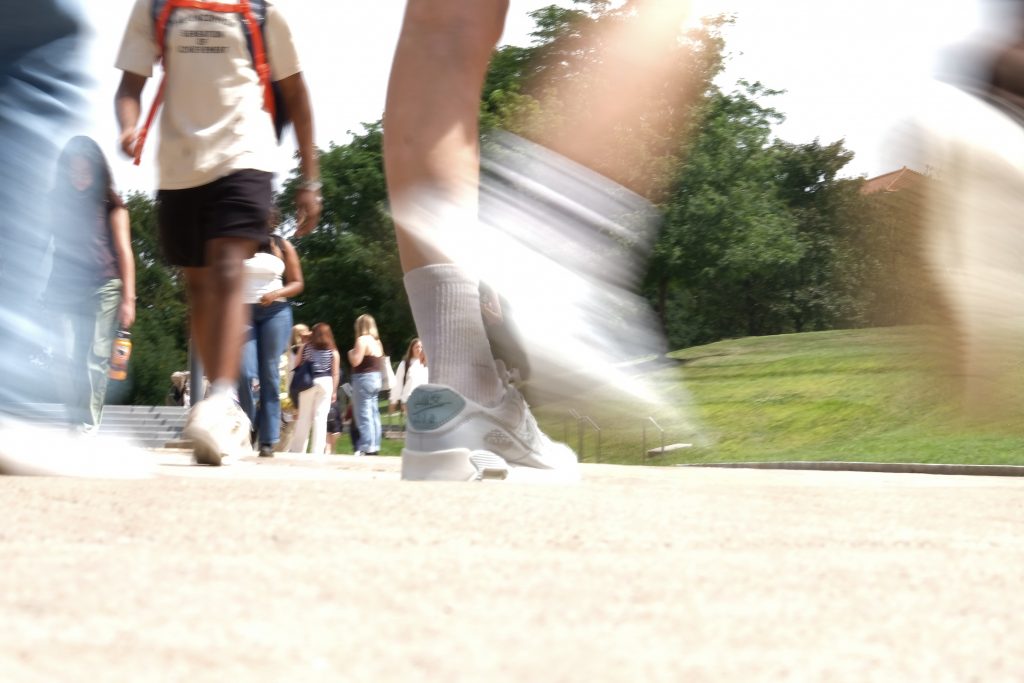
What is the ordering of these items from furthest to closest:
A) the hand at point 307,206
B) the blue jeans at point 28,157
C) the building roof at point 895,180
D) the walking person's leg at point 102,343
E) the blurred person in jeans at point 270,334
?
the blurred person in jeans at point 270,334 < the walking person's leg at point 102,343 < the hand at point 307,206 < the blue jeans at point 28,157 < the building roof at point 895,180

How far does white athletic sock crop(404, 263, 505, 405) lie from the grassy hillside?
0.16 meters

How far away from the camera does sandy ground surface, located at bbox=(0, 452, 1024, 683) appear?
1204 mm

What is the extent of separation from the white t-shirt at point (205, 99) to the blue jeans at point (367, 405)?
738 centimetres

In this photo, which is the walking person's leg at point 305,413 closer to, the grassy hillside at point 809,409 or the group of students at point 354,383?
the group of students at point 354,383

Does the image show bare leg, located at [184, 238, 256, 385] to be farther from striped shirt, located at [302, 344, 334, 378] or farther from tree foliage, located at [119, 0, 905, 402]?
striped shirt, located at [302, 344, 334, 378]

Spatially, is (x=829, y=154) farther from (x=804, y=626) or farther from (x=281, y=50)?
(x=281, y=50)

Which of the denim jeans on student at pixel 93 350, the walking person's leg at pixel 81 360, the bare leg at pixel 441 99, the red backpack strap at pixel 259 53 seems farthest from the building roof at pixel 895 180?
the denim jeans on student at pixel 93 350

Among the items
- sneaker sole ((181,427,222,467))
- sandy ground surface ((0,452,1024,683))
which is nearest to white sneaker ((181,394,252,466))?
sneaker sole ((181,427,222,467))

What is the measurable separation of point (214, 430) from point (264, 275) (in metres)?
3.01

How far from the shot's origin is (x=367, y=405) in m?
12.3

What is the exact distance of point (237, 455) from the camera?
4867 millimetres

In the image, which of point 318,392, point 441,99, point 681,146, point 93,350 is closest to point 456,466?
point 441,99

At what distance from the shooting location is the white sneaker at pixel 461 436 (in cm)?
331

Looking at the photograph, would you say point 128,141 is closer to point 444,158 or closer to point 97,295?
point 97,295
